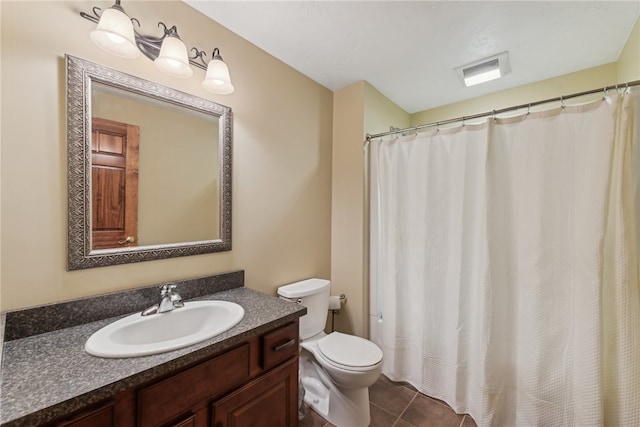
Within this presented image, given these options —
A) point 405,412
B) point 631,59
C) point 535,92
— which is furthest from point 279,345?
point 535,92

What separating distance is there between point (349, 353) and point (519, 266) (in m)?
1.12

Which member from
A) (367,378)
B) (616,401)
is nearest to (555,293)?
(616,401)

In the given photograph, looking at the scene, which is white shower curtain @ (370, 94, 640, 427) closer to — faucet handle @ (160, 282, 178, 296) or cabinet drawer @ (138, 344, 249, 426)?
cabinet drawer @ (138, 344, 249, 426)

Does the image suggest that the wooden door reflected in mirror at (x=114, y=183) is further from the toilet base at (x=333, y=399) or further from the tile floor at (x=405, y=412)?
the tile floor at (x=405, y=412)

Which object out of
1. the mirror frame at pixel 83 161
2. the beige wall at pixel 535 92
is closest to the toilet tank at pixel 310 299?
the mirror frame at pixel 83 161

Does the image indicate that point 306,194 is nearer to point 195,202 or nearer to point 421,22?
point 195,202

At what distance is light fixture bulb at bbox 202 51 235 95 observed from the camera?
130 cm

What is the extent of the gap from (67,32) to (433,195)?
2029 mm

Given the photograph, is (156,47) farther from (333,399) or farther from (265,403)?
(333,399)

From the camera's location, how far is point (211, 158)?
56.7 inches

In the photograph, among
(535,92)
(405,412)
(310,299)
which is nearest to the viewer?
(405,412)

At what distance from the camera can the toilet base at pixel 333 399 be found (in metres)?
1.49

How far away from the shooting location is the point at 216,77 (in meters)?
1.30

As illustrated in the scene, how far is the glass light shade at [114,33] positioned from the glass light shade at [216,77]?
0.32 metres
